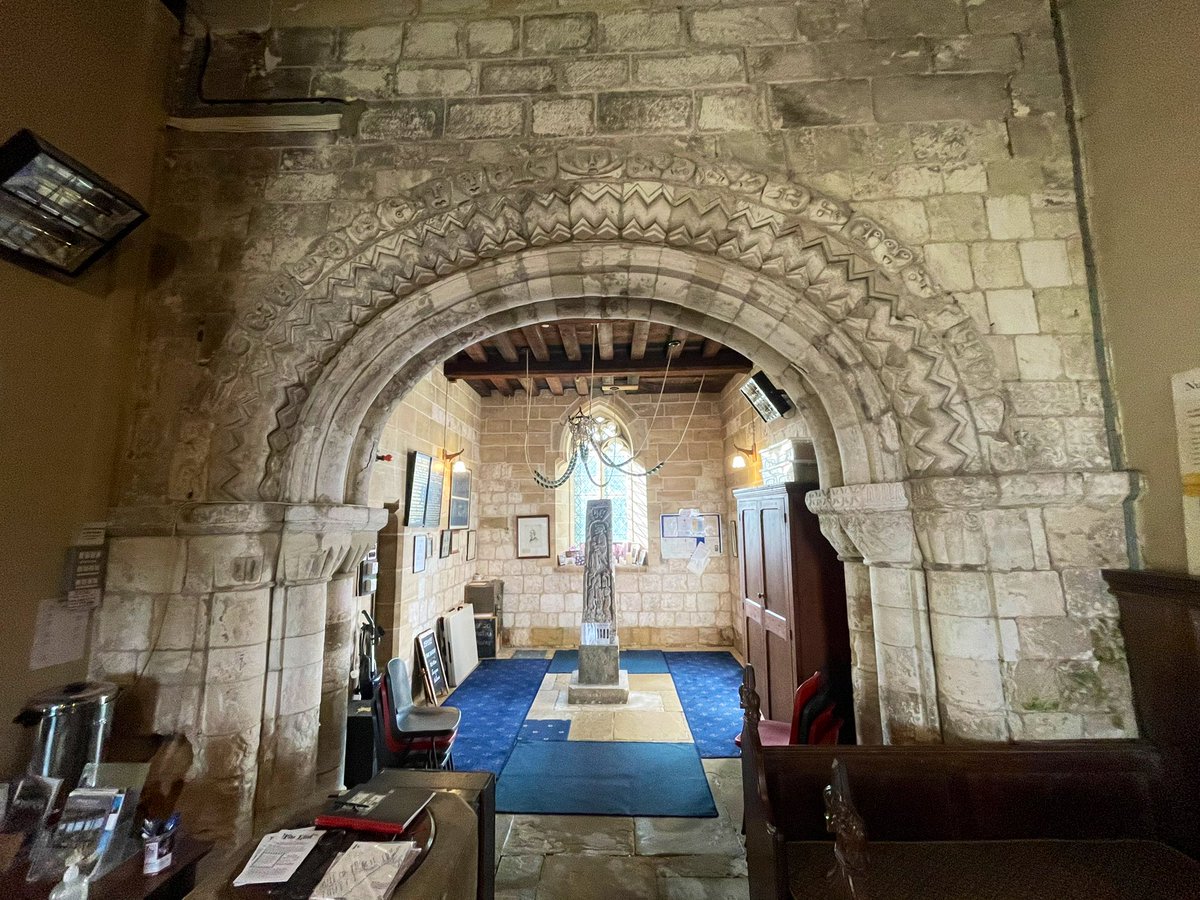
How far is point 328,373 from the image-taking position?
2.11 metres

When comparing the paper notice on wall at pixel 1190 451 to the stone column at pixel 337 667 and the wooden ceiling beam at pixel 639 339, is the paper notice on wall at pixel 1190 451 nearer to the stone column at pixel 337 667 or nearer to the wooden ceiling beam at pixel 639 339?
the stone column at pixel 337 667

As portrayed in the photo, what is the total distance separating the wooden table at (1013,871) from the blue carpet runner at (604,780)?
1.38 metres

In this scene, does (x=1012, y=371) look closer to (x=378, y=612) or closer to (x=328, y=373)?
(x=328, y=373)

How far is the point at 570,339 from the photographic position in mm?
4797

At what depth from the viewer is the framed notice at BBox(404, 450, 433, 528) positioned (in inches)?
177

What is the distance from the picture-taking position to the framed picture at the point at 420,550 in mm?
4656

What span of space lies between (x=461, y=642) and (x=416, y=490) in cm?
203

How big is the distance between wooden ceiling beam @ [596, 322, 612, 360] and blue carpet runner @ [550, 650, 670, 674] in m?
3.27

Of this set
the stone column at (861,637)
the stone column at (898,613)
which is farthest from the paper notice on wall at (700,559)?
the stone column at (898,613)

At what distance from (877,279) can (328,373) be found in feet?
7.37

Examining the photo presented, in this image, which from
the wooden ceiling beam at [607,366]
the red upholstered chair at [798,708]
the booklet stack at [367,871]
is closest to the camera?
the booklet stack at [367,871]

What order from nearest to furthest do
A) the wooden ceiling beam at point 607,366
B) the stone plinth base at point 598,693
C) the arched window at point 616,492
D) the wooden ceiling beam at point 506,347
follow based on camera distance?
the stone plinth base at point 598,693 < the wooden ceiling beam at point 506,347 < the wooden ceiling beam at point 607,366 < the arched window at point 616,492

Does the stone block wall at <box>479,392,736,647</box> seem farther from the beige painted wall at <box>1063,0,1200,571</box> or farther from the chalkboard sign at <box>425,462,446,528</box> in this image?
the beige painted wall at <box>1063,0,1200,571</box>

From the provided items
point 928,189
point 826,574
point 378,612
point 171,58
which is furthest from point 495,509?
point 928,189
